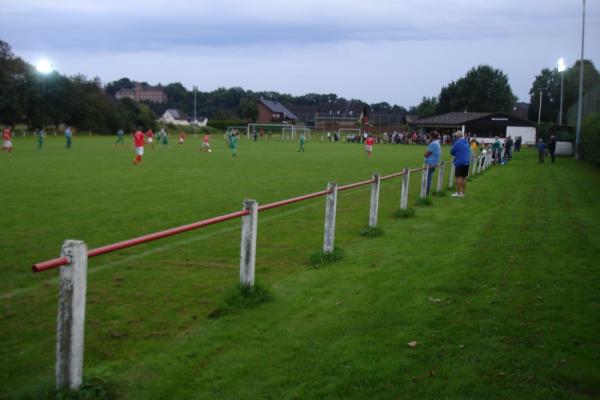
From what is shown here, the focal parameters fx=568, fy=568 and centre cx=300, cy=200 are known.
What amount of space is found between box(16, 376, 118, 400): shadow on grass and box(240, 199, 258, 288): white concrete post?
7.52 feet

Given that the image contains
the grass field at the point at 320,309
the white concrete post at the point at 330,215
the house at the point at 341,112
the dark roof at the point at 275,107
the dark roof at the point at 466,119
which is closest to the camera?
the grass field at the point at 320,309

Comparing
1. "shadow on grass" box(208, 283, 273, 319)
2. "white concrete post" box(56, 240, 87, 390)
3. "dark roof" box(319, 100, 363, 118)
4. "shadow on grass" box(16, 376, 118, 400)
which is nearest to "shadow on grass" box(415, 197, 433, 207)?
"shadow on grass" box(208, 283, 273, 319)

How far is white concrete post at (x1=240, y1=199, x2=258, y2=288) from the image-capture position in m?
6.01

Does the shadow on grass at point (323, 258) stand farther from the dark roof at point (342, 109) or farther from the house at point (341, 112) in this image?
the dark roof at point (342, 109)

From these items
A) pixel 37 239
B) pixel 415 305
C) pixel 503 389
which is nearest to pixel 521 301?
pixel 415 305

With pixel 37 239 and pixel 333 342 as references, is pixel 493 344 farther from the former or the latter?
pixel 37 239

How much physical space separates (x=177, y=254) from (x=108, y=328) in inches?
123

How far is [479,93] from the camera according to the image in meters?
109

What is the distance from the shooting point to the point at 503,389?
13.6 ft

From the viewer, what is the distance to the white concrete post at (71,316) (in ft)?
12.1

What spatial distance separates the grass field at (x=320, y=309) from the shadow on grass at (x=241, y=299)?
0.11 m

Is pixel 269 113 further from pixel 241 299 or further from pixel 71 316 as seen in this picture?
pixel 71 316

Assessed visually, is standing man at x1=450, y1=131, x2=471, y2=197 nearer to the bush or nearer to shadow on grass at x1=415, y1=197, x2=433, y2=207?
shadow on grass at x1=415, y1=197, x2=433, y2=207

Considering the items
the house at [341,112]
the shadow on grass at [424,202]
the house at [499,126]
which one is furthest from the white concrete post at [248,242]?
the house at [341,112]
